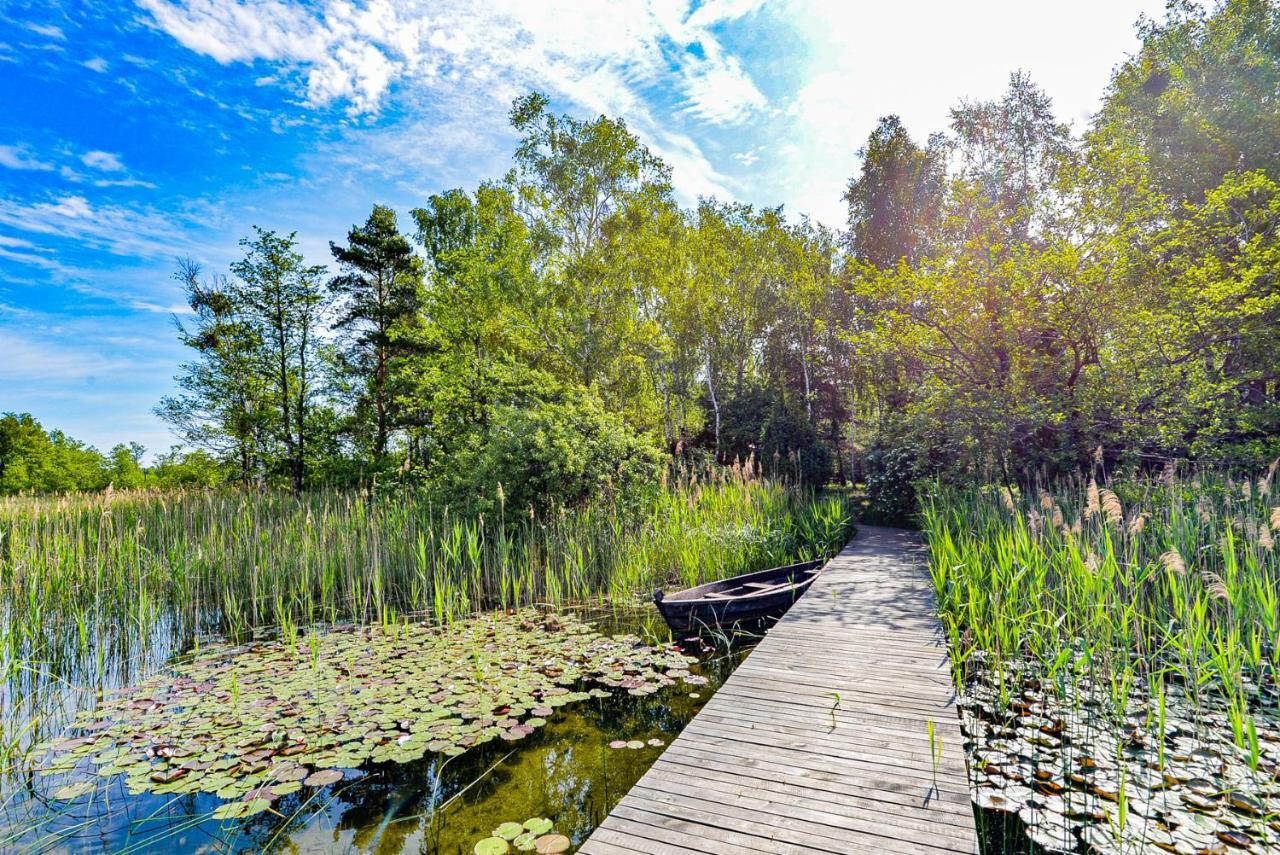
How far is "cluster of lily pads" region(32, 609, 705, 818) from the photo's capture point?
10.7 ft

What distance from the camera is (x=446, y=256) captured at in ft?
55.0

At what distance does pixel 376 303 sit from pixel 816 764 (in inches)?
778

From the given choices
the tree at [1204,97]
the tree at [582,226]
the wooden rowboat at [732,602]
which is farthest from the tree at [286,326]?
the tree at [1204,97]

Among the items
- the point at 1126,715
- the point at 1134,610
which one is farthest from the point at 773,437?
the point at 1126,715

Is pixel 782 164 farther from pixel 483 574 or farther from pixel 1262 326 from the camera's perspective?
pixel 483 574

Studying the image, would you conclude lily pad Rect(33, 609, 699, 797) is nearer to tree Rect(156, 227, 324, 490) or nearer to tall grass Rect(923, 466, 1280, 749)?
tall grass Rect(923, 466, 1280, 749)

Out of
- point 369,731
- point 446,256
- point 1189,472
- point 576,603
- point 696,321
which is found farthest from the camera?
point 696,321

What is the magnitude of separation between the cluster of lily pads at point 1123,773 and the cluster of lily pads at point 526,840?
2149 millimetres

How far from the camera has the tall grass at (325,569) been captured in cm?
551

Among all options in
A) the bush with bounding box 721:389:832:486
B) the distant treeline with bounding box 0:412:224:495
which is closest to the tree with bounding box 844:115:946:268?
the bush with bounding box 721:389:832:486

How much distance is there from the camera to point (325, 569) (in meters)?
6.49

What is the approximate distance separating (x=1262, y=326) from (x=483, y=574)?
Result: 1292 cm

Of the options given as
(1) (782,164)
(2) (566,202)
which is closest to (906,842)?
(2) (566,202)

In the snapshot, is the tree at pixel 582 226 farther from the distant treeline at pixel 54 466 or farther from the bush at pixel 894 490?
the distant treeline at pixel 54 466
